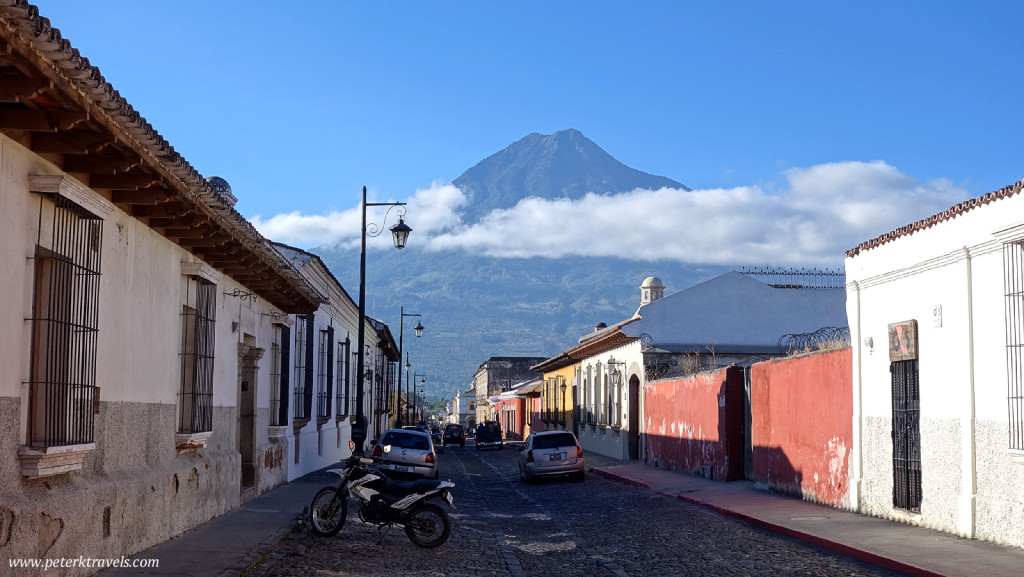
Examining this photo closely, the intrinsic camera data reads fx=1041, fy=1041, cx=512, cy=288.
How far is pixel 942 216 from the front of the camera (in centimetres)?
1292

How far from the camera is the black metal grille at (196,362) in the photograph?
1353 cm

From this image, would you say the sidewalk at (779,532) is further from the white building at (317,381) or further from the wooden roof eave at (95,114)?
the white building at (317,381)

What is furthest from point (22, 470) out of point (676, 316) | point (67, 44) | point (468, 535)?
point (676, 316)

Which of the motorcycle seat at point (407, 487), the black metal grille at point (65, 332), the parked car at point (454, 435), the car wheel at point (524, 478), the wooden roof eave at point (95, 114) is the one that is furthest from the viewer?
the parked car at point (454, 435)

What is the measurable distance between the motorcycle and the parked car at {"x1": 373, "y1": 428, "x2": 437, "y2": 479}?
8031 millimetres

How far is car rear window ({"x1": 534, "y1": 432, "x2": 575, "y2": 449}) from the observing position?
26.0 m

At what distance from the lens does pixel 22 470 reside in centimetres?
795

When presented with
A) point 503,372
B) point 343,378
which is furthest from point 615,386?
point 503,372

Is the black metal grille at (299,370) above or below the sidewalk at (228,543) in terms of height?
above

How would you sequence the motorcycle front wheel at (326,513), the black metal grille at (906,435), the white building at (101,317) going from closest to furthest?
the white building at (101,317) < the motorcycle front wheel at (326,513) < the black metal grille at (906,435)

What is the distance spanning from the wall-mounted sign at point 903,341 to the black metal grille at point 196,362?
9387 mm

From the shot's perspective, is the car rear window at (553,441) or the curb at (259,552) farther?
the car rear window at (553,441)

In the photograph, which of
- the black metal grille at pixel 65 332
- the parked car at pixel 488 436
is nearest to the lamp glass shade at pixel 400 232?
the black metal grille at pixel 65 332

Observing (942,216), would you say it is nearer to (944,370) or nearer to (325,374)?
(944,370)
